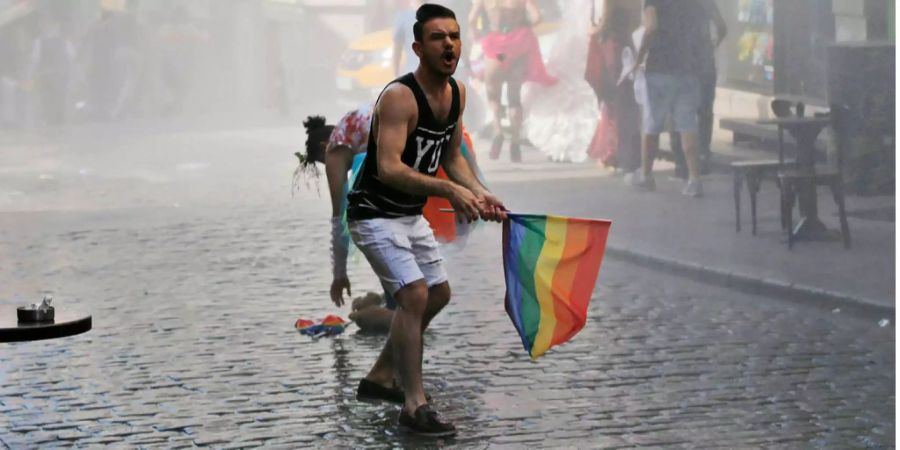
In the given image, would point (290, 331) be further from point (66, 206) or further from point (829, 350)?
point (66, 206)

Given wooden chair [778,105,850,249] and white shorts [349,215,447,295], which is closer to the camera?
white shorts [349,215,447,295]

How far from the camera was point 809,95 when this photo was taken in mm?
15008

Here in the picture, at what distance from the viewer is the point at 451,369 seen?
9.12 m

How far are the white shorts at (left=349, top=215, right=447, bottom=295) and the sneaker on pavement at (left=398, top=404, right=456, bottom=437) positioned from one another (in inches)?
22.3

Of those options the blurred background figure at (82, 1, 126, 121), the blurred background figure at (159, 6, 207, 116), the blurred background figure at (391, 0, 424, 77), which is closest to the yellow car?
the blurred background figure at (391, 0, 424, 77)

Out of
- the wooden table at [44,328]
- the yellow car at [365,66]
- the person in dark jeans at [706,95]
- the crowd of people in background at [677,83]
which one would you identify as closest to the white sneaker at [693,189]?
the crowd of people in background at [677,83]

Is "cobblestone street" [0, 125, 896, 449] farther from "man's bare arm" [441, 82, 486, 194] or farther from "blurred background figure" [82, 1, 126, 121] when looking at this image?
"blurred background figure" [82, 1, 126, 121]

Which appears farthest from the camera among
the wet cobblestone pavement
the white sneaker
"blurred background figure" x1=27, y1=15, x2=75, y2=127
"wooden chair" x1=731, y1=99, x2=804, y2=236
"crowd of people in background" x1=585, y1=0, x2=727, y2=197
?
"blurred background figure" x1=27, y1=15, x2=75, y2=127

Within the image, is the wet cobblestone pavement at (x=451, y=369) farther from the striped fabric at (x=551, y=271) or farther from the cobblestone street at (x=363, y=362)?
the striped fabric at (x=551, y=271)

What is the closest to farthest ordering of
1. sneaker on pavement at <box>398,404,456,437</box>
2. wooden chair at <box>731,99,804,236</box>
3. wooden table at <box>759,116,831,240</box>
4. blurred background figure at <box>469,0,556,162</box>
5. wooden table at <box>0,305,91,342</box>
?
1. wooden table at <box>0,305,91,342</box>
2. sneaker on pavement at <box>398,404,456,437</box>
3. wooden table at <box>759,116,831,240</box>
4. wooden chair at <box>731,99,804,236</box>
5. blurred background figure at <box>469,0,556,162</box>

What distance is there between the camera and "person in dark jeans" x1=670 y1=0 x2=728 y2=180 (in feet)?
53.3

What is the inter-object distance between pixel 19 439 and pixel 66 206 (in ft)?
33.4

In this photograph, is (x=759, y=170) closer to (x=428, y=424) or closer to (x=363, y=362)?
(x=363, y=362)

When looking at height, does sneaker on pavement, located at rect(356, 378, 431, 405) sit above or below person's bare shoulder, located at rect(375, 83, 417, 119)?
below
